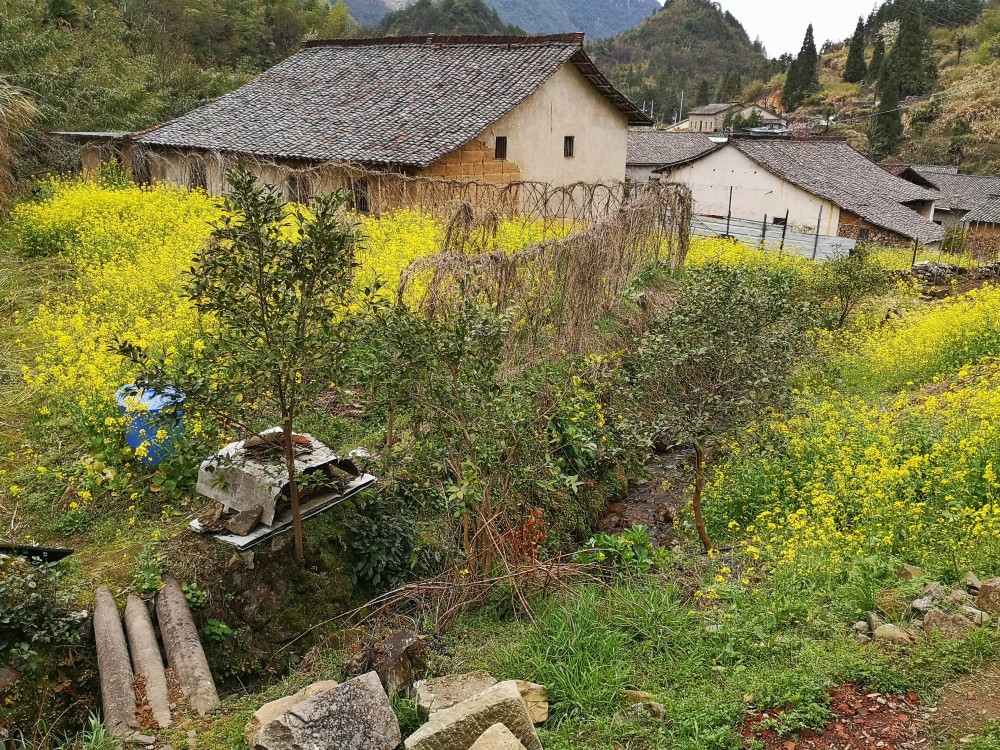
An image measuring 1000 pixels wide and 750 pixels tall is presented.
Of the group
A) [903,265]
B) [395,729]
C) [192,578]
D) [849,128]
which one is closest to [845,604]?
[395,729]

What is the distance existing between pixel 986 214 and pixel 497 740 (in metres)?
43.7

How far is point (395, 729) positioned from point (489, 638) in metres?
1.13

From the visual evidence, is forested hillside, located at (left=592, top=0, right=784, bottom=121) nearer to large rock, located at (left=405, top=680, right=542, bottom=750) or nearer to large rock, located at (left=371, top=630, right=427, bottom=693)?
large rock, located at (left=371, top=630, right=427, bottom=693)

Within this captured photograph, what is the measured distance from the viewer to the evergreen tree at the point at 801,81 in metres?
76.7

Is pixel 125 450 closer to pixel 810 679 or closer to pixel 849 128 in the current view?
pixel 810 679

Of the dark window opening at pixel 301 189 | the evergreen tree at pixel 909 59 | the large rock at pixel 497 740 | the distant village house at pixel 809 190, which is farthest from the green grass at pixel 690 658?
the evergreen tree at pixel 909 59

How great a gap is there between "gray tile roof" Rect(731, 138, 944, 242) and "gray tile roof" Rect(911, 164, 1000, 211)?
11.9 ft

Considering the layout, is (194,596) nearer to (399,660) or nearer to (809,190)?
(399,660)

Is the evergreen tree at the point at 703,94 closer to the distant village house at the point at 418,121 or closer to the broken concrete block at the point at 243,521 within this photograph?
the distant village house at the point at 418,121

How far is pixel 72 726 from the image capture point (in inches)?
169

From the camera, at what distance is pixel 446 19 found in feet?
200

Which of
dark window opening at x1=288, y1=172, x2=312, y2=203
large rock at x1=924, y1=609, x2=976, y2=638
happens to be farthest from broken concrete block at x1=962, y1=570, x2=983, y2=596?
dark window opening at x1=288, y1=172, x2=312, y2=203

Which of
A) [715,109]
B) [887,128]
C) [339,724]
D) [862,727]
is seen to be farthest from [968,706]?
[715,109]

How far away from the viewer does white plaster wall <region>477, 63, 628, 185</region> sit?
18078 millimetres
